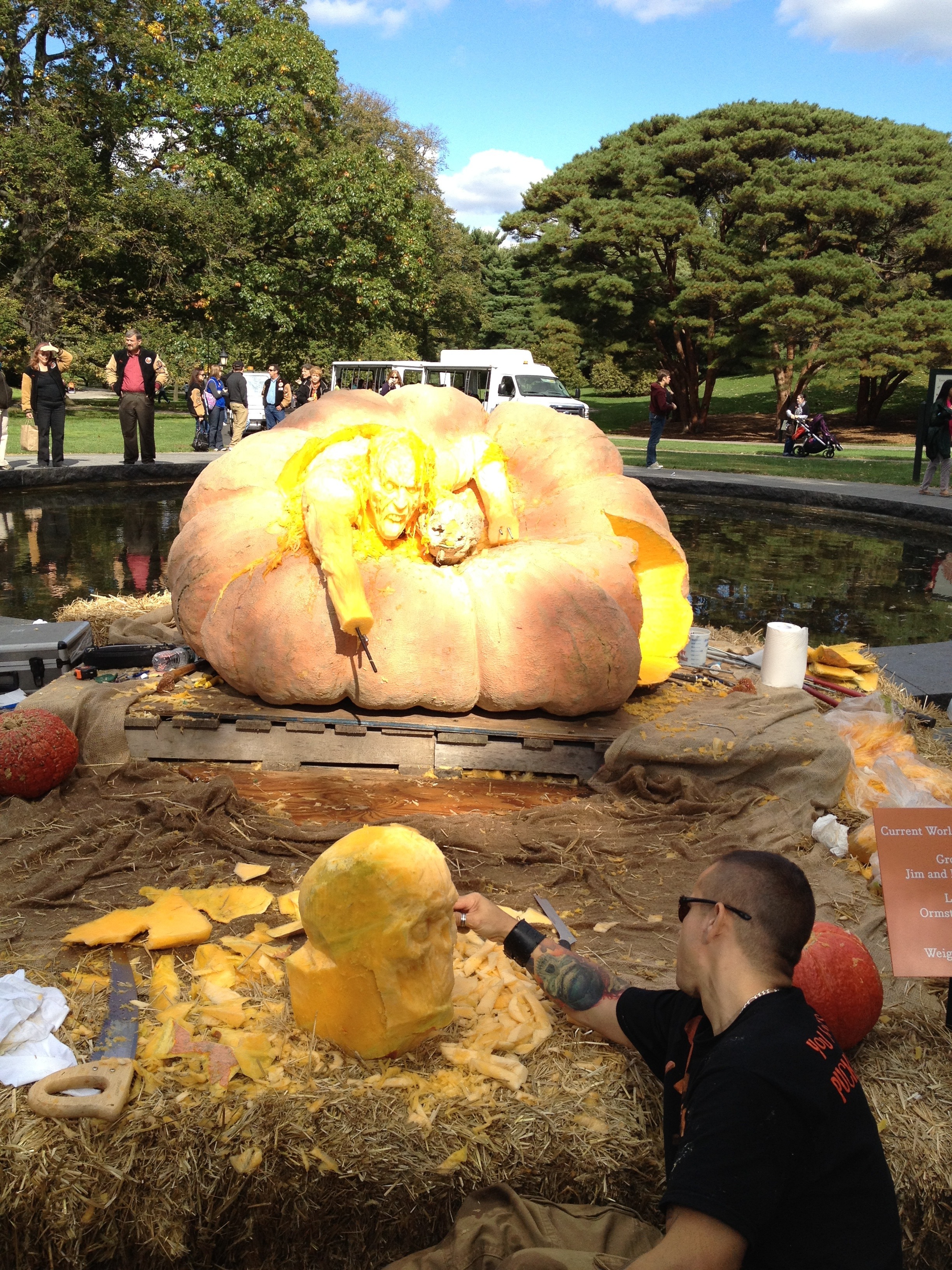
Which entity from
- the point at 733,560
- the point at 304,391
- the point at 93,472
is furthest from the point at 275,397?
the point at 733,560

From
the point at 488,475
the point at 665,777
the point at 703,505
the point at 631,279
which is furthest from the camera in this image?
the point at 631,279

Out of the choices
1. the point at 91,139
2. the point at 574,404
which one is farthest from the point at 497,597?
the point at 91,139

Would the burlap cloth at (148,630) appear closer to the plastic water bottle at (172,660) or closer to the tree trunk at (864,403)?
the plastic water bottle at (172,660)

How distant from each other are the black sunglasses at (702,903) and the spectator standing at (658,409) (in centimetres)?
1673

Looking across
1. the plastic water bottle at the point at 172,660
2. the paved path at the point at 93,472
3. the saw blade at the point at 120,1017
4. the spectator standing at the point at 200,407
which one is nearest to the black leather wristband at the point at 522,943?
the saw blade at the point at 120,1017

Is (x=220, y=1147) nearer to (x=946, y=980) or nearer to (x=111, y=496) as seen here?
(x=946, y=980)

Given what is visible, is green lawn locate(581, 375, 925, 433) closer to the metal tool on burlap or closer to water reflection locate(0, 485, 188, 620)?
water reflection locate(0, 485, 188, 620)

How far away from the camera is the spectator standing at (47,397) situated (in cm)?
1424

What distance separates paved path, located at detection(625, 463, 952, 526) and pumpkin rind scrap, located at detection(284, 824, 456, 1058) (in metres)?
11.9

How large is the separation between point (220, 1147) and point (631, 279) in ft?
102

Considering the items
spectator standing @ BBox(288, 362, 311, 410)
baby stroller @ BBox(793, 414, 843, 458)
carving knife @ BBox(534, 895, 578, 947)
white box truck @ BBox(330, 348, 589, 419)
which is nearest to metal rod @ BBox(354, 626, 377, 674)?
carving knife @ BBox(534, 895, 578, 947)

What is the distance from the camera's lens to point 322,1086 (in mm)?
2588

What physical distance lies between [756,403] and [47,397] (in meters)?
28.6

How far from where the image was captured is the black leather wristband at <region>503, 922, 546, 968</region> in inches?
118
